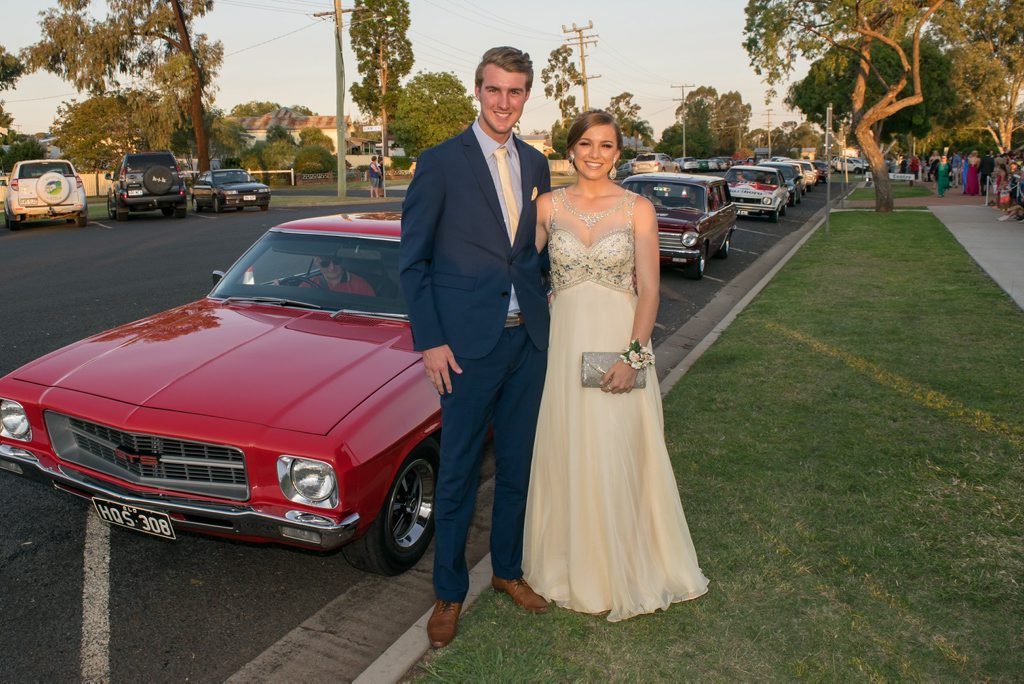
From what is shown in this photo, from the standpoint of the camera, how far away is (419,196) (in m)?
3.05

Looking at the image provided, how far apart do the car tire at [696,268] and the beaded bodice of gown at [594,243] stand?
10.2 m

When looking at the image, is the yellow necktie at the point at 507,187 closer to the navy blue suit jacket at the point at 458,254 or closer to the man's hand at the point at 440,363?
the navy blue suit jacket at the point at 458,254

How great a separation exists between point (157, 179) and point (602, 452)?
24797 mm

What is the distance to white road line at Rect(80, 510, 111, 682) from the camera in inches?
128

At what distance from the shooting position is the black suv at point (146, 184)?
2484 cm

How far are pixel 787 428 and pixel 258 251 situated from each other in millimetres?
3673

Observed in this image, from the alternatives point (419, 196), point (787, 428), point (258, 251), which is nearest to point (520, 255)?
point (419, 196)

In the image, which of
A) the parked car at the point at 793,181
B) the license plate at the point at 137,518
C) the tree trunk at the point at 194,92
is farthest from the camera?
the tree trunk at the point at 194,92

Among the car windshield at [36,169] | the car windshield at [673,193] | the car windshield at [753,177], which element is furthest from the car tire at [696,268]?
the car windshield at [36,169]

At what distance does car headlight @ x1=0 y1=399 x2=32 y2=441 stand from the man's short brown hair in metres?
2.62

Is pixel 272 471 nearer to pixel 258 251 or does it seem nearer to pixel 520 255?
pixel 520 255

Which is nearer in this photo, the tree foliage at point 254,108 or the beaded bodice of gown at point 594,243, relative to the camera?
the beaded bodice of gown at point 594,243

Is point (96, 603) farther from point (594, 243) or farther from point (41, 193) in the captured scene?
point (41, 193)

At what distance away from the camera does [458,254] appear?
3135 millimetres
